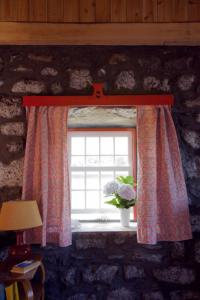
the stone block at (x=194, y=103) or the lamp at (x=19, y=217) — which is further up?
the stone block at (x=194, y=103)

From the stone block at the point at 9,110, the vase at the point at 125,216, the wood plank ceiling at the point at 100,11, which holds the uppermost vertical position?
the wood plank ceiling at the point at 100,11

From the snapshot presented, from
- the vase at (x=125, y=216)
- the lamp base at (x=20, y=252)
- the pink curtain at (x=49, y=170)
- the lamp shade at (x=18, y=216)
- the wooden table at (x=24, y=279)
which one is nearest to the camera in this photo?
the wooden table at (x=24, y=279)

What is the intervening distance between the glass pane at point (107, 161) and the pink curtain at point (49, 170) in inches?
23.4

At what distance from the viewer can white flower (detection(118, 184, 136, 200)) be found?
115 inches

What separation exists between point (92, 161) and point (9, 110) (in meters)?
0.96

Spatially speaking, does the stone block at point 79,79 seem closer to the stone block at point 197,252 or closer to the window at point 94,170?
the window at point 94,170

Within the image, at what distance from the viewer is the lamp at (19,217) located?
246cm

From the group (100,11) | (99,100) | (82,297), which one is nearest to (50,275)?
(82,297)

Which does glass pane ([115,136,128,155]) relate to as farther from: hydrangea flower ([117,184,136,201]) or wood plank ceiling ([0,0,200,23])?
wood plank ceiling ([0,0,200,23])

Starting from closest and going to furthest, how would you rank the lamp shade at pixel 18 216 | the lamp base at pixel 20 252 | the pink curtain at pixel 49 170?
the lamp shade at pixel 18 216 → the lamp base at pixel 20 252 → the pink curtain at pixel 49 170

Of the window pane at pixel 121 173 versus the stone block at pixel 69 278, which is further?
the window pane at pixel 121 173

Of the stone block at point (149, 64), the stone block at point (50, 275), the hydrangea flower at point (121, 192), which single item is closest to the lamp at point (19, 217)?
the stone block at point (50, 275)

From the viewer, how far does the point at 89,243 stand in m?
2.90

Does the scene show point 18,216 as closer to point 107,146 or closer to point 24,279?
point 24,279
